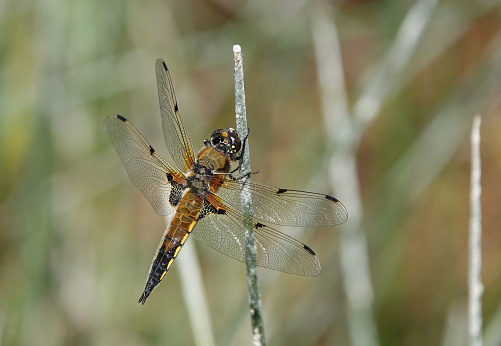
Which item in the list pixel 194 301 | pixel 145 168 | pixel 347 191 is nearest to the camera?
pixel 194 301

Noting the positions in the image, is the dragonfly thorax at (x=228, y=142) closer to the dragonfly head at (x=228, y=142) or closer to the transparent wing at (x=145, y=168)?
the dragonfly head at (x=228, y=142)

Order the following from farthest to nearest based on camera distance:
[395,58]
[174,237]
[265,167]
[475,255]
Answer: [265,167] < [395,58] < [174,237] < [475,255]

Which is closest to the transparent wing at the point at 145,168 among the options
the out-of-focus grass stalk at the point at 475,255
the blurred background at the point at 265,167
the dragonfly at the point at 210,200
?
the dragonfly at the point at 210,200

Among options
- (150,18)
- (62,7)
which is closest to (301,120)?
(150,18)

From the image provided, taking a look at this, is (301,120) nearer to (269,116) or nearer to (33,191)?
(269,116)

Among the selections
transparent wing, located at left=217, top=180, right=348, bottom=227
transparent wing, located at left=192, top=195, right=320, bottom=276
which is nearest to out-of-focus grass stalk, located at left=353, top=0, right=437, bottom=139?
transparent wing, located at left=217, top=180, right=348, bottom=227

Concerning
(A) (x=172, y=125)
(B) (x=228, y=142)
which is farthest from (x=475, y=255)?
(A) (x=172, y=125)

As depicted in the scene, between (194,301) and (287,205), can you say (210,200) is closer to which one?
(287,205)
